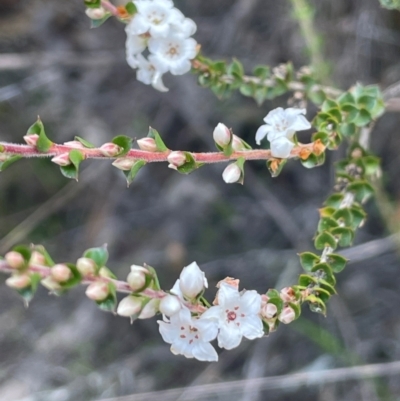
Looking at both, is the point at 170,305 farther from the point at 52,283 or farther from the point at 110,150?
the point at 110,150

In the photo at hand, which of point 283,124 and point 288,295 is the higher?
point 283,124

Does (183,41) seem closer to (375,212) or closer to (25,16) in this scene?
(375,212)

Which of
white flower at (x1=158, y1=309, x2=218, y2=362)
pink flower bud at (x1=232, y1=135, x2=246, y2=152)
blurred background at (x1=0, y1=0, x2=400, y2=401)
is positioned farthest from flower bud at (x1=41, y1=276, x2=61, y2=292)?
blurred background at (x1=0, y1=0, x2=400, y2=401)

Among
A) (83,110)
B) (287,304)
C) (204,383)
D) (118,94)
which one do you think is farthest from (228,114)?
(287,304)

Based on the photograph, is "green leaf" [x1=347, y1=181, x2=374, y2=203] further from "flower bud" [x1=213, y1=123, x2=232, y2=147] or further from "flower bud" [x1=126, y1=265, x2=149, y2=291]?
"flower bud" [x1=126, y1=265, x2=149, y2=291]

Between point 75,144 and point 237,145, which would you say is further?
point 237,145

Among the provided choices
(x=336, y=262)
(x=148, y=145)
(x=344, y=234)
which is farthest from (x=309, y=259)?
(x=148, y=145)
